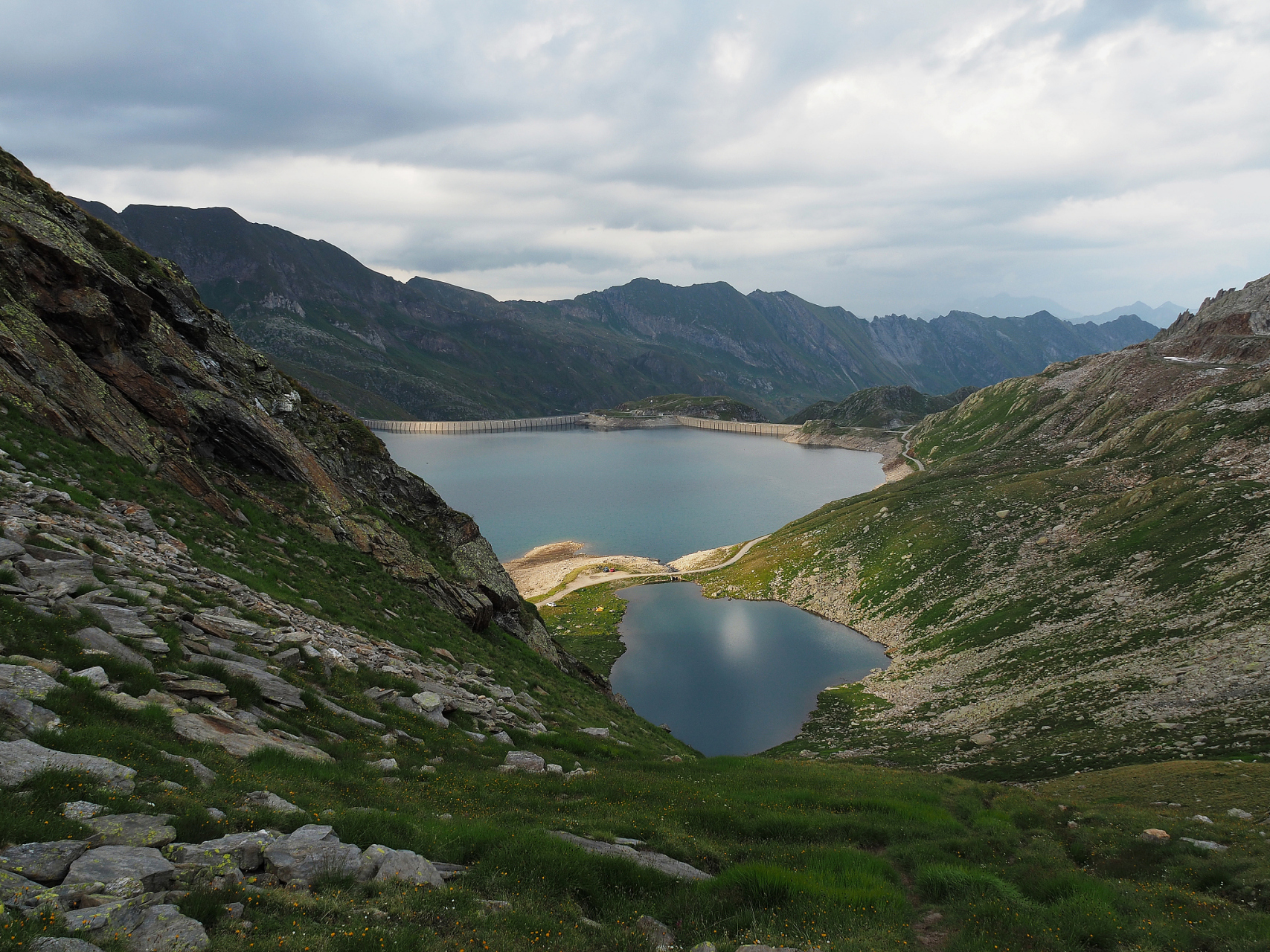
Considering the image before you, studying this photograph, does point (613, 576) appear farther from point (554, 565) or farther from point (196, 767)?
point (196, 767)

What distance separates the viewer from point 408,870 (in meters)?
10.7

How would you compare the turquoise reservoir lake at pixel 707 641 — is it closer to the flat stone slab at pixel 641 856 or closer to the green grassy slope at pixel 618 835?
the green grassy slope at pixel 618 835

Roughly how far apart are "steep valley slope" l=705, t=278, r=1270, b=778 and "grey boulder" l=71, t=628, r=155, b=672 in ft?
118

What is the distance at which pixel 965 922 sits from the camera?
1314cm

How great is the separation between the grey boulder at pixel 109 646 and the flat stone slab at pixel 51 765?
4.34 meters

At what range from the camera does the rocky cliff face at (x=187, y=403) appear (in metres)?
28.8

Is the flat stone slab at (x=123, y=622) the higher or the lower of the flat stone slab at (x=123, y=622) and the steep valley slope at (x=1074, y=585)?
the higher

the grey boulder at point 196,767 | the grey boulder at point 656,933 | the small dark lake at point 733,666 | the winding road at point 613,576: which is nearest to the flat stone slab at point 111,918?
the grey boulder at point 196,767

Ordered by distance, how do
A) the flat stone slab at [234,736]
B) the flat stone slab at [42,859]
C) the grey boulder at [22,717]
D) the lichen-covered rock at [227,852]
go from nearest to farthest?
the flat stone slab at [42,859] → the lichen-covered rock at [227,852] → the grey boulder at [22,717] → the flat stone slab at [234,736]

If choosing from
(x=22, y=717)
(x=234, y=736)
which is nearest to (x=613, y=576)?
(x=234, y=736)

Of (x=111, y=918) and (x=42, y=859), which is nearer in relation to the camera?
(x=111, y=918)

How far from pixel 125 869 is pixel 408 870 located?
153 inches

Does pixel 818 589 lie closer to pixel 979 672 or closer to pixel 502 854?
pixel 979 672

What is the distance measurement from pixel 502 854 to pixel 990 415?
172 m
